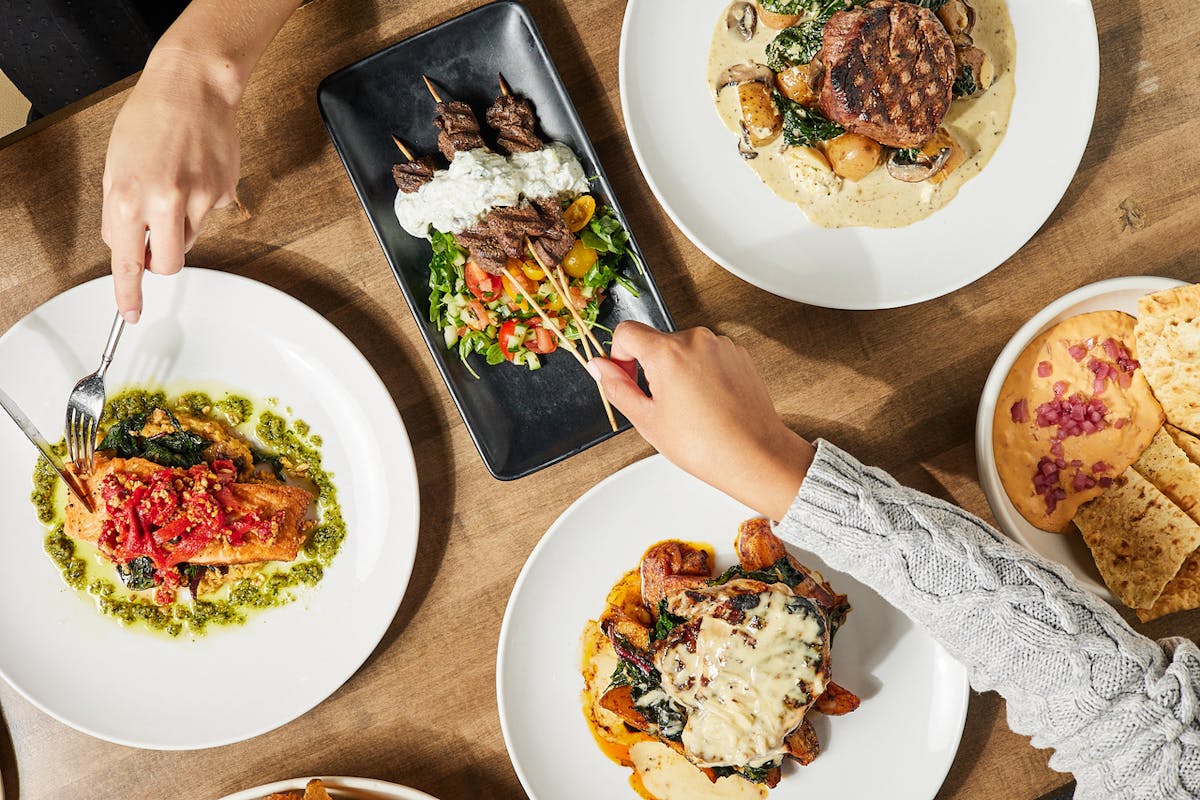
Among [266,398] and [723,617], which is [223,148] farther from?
[723,617]

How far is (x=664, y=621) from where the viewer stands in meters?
2.47

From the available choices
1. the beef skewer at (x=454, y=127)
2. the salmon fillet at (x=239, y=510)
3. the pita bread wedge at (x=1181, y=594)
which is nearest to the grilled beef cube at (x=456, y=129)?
the beef skewer at (x=454, y=127)

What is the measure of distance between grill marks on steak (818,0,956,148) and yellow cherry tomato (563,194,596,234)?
2.48 feet

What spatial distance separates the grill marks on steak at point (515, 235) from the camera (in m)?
2.42

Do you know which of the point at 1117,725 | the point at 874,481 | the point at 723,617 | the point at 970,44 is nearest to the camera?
the point at 1117,725

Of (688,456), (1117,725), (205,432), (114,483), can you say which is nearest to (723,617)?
(688,456)

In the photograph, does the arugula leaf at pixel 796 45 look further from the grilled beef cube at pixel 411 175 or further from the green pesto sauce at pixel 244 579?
the green pesto sauce at pixel 244 579

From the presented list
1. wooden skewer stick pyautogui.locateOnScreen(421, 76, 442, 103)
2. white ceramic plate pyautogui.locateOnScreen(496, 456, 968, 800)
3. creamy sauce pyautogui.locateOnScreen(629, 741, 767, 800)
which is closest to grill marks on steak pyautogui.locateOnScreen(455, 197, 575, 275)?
wooden skewer stick pyautogui.locateOnScreen(421, 76, 442, 103)

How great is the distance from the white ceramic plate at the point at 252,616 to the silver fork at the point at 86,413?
6cm

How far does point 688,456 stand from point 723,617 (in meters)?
0.50

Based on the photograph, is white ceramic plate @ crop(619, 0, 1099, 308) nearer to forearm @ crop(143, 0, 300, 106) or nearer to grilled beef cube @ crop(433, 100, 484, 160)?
grilled beef cube @ crop(433, 100, 484, 160)

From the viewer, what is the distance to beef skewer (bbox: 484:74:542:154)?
2.49m

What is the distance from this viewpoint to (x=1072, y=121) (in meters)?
2.47

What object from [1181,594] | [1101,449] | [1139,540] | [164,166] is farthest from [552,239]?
[1181,594]
